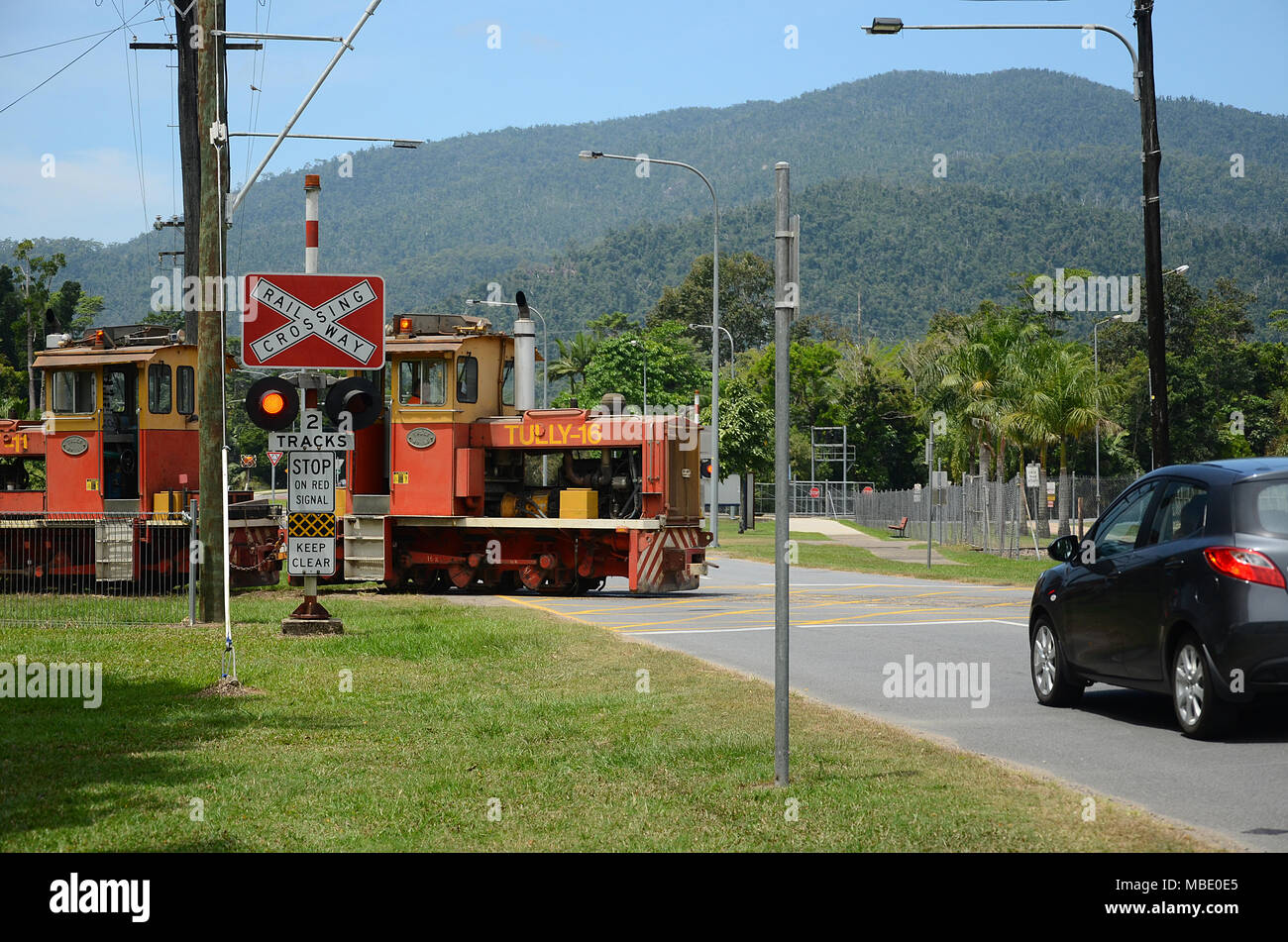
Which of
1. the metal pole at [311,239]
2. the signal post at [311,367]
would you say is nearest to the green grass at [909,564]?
the metal pole at [311,239]

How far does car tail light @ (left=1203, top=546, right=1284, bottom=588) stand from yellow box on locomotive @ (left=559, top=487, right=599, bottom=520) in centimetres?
1603

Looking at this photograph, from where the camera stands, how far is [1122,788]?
8.21 meters

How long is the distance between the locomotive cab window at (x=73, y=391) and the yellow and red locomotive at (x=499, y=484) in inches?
188

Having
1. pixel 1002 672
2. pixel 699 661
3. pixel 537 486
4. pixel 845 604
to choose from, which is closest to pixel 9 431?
pixel 537 486

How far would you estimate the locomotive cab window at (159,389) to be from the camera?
24781mm

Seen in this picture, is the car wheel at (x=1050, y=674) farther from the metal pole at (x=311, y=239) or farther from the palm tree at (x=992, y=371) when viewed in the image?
the palm tree at (x=992, y=371)

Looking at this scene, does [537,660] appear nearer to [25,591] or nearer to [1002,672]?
[1002,672]

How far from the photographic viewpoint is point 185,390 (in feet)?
82.4

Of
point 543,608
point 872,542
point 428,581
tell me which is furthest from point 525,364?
point 872,542

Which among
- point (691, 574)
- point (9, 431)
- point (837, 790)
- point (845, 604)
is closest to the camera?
point (837, 790)

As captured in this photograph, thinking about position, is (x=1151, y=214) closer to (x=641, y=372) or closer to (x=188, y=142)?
(x=188, y=142)

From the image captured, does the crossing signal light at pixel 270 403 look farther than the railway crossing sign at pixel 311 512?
No

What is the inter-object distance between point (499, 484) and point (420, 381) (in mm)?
2480

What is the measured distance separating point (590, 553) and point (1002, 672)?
12.4m
